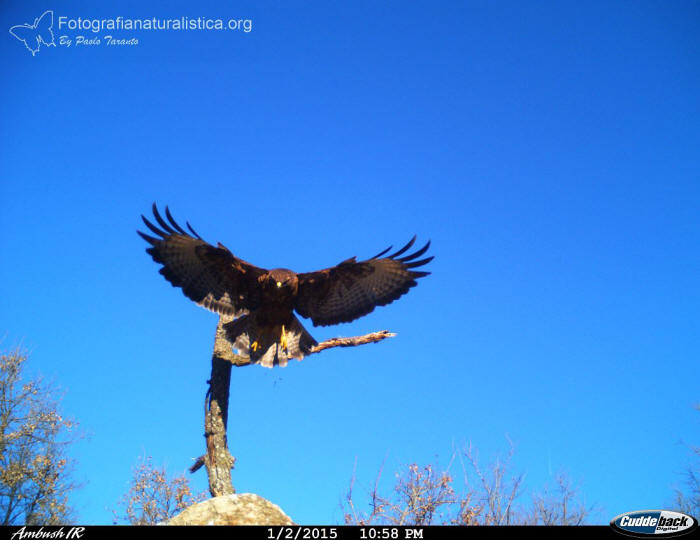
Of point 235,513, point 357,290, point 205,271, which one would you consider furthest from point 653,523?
point 205,271

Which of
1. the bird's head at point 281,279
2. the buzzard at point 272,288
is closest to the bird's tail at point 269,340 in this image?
the buzzard at point 272,288

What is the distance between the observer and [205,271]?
29.6ft

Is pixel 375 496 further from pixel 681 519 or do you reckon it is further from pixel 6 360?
pixel 6 360

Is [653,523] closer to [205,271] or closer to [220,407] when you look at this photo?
[220,407]

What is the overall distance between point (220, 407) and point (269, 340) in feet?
4.45

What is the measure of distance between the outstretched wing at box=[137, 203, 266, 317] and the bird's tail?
385 millimetres

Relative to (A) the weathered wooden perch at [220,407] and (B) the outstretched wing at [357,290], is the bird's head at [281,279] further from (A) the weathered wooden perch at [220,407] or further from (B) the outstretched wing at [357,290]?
(A) the weathered wooden perch at [220,407]

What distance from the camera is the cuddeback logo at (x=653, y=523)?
5.07m

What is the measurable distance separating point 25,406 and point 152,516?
5.68 metres

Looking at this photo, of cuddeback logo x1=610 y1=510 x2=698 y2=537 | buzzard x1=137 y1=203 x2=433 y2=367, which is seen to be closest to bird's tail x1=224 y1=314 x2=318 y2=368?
buzzard x1=137 y1=203 x2=433 y2=367

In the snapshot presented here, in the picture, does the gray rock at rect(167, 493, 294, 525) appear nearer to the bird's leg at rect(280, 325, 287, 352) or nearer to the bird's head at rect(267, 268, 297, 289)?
the bird's leg at rect(280, 325, 287, 352)

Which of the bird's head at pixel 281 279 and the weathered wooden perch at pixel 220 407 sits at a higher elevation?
the bird's head at pixel 281 279

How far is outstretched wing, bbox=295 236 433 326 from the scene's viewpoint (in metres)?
9.33

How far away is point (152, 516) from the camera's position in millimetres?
13109
